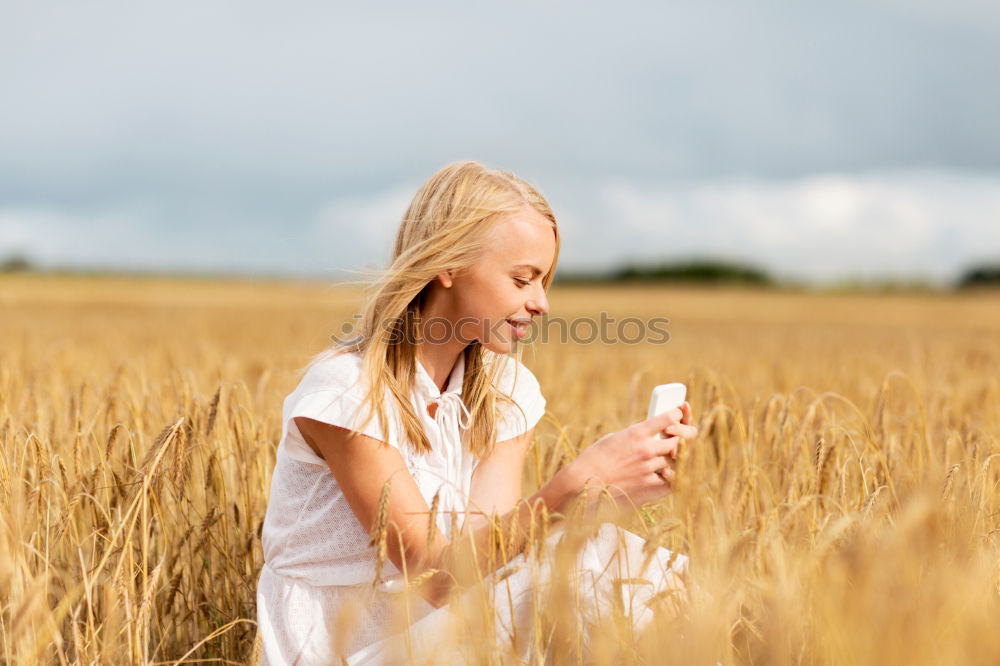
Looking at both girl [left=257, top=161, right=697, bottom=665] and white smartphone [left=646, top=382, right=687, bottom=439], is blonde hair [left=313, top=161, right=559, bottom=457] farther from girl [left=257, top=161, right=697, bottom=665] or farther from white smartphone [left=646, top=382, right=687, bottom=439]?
white smartphone [left=646, top=382, right=687, bottom=439]

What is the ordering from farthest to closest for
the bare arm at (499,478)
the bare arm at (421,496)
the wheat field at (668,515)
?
the bare arm at (499,478) → the bare arm at (421,496) → the wheat field at (668,515)

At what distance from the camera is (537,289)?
175 centimetres

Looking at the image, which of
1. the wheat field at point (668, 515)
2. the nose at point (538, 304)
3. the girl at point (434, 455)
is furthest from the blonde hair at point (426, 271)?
the wheat field at point (668, 515)

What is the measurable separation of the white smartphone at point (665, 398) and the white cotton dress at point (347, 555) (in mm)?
210

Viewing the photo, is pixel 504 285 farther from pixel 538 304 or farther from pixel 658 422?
pixel 658 422

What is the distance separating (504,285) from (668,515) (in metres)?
0.85

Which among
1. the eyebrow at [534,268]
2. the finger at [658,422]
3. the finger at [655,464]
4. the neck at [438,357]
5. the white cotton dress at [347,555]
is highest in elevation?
the eyebrow at [534,268]

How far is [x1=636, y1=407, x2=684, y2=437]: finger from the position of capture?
60.1 inches

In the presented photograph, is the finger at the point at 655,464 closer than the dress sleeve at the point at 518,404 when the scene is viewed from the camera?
Yes

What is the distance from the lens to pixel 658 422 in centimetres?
154

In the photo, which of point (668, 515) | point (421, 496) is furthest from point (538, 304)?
point (668, 515)

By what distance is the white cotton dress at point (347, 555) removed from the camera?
5.07ft

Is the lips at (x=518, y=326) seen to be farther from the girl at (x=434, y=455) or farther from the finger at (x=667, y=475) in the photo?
the finger at (x=667, y=475)

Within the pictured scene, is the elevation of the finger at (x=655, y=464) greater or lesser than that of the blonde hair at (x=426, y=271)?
lesser
